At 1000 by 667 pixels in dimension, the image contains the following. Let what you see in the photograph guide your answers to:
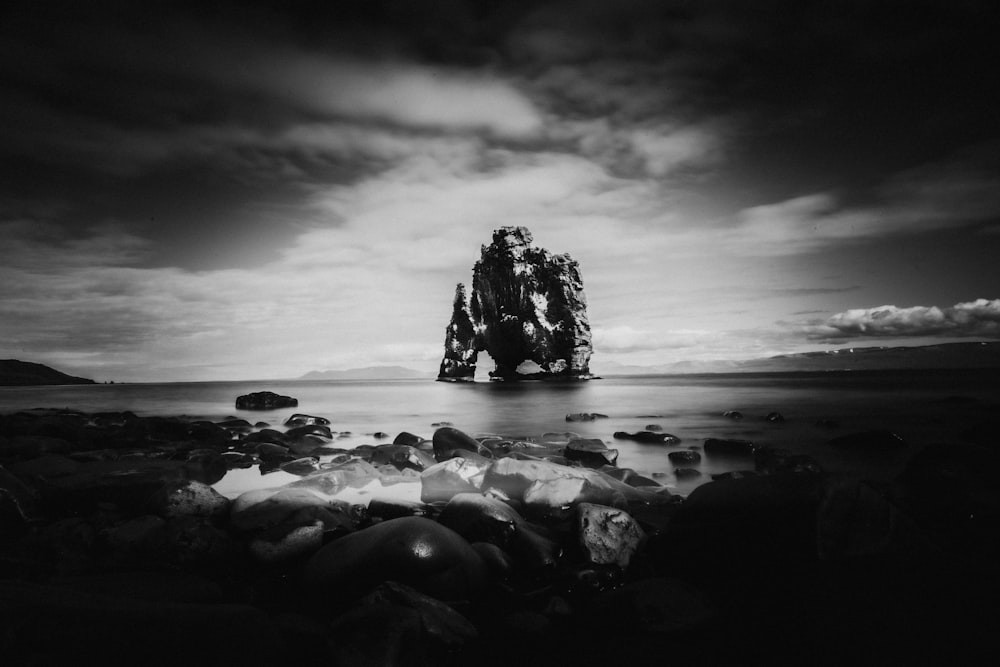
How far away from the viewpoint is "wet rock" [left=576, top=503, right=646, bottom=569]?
12.6 feet

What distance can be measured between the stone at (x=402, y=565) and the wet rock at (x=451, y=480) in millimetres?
2574

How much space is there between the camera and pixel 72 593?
2.33 m

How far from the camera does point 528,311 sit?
253ft

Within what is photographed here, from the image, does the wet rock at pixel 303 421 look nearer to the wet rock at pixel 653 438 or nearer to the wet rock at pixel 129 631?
the wet rock at pixel 653 438

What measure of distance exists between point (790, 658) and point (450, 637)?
1968 mm

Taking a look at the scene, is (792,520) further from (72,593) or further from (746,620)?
(72,593)

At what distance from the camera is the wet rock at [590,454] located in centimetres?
873

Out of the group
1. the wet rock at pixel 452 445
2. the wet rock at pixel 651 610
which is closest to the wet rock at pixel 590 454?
the wet rock at pixel 452 445

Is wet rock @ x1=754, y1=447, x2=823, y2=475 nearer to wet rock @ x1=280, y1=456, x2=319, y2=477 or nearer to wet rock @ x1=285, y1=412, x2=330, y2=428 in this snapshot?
wet rock @ x1=280, y1=456, x2=319, y2=477

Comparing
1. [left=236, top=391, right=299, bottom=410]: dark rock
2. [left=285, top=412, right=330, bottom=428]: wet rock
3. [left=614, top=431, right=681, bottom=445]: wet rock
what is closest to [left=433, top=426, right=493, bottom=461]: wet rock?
[left=614, top=431, right=681, bottom=445]: wet rock

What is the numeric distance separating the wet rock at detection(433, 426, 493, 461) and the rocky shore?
3.85 m

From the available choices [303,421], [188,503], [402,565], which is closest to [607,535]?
[402,565]

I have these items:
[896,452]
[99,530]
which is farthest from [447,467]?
[896,452]

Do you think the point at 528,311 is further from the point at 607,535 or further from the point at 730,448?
the point at 607,535
